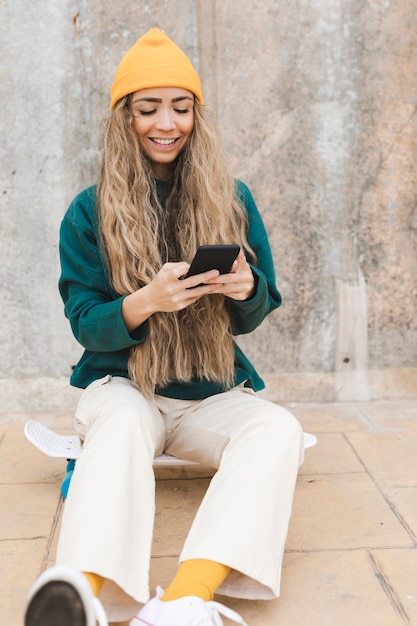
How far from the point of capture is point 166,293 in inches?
82.8

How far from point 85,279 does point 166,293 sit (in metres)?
0.42

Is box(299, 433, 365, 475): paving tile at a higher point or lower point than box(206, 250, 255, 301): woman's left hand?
lower

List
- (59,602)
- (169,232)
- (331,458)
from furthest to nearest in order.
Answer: (331,458) → (169,232) → (59,602)

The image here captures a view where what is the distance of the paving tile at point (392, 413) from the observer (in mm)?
3441

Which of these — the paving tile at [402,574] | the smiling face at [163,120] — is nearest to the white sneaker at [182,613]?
the paving tile at [402,574]

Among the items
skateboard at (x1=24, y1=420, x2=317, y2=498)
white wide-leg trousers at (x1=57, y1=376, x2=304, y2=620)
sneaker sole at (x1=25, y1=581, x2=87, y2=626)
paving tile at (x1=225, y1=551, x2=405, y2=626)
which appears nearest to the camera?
sneaker sole at (x1=25, y1=581, x2=87, y2=626)

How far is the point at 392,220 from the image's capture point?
364 centimetres

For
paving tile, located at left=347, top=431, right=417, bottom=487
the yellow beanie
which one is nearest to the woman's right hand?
the yellow beanie

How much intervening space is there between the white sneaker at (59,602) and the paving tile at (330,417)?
193 centimetres

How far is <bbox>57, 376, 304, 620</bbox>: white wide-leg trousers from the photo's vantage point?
1835 mm

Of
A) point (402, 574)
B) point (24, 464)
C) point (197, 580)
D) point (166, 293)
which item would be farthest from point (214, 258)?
point (24, 464)

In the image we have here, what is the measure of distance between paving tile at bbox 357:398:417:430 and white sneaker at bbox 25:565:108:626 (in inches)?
82.1

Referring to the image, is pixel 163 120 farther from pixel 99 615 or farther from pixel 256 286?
pixel 99 615

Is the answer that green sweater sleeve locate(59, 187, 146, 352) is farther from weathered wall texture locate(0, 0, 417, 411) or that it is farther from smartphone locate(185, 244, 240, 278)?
weathered wall texture locate(0, 0, 417, 411)
